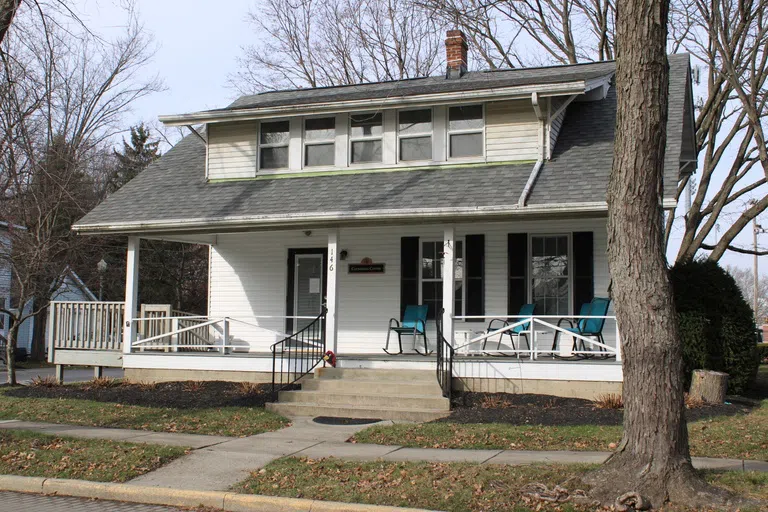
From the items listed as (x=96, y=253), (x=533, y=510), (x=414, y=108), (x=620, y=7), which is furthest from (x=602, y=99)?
(x=96, y=253)

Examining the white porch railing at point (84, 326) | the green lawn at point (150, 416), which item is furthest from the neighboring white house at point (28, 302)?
the green lawn at point (150, 416)

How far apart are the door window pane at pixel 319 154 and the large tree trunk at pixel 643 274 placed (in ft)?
31.4

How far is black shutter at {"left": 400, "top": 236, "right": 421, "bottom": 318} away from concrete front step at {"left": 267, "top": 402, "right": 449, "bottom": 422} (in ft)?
11.9

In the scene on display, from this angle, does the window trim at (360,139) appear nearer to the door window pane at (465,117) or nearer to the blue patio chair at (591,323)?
the door window pane at (465,117)

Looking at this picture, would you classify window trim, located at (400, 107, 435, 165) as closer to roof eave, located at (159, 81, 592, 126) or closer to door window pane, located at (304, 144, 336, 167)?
roof eave, located at (159, 81, 592, 126)

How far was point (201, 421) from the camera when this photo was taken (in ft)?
37.3

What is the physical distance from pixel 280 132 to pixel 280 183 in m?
1.32

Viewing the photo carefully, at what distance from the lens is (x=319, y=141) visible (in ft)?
52.9

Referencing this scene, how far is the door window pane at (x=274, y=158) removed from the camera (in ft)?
53.8

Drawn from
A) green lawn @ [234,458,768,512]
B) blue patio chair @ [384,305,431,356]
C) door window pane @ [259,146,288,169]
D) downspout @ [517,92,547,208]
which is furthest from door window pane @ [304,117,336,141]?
green lawn @ [234,458,768,512]

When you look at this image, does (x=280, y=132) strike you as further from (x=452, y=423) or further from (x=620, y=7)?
(x=620, y=7)

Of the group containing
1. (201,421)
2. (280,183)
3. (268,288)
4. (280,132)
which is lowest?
(201,421)

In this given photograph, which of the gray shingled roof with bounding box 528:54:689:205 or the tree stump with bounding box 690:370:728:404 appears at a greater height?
the gray shingled roof with bounding box 528:54:689:205

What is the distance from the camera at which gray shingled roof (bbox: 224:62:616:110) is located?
1491 centimetres
